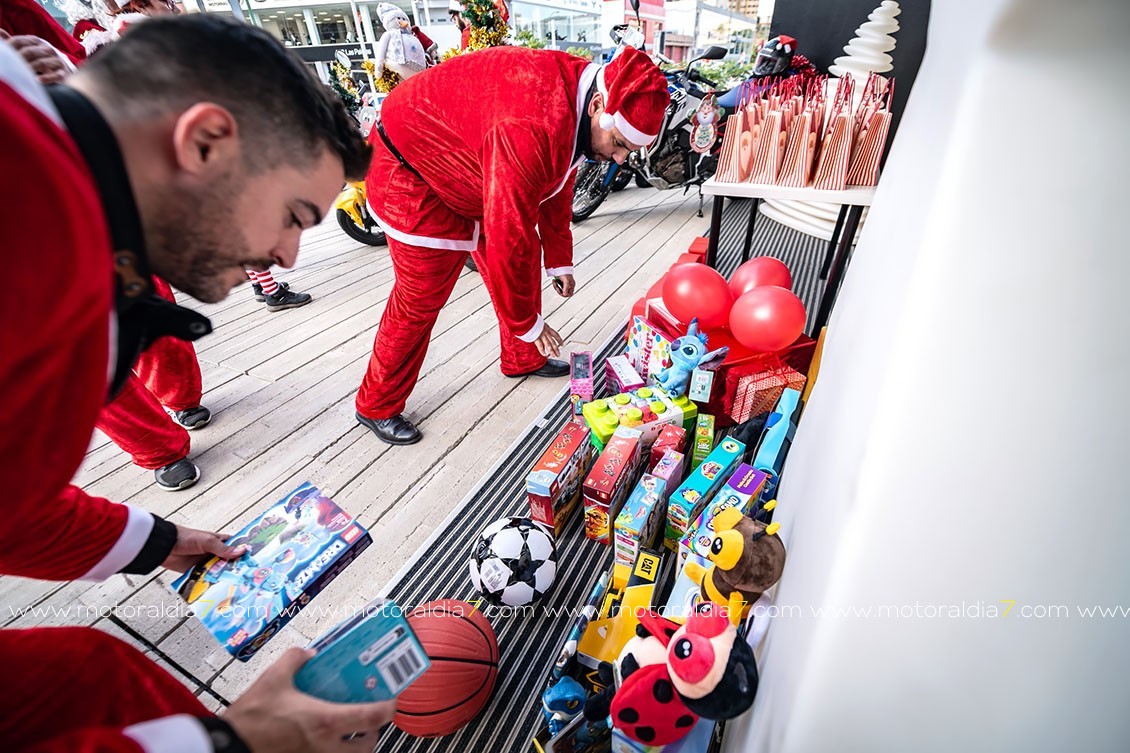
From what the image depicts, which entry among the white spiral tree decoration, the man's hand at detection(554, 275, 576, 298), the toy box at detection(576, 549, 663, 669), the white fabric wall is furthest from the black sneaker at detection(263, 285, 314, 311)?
the white fabric wall

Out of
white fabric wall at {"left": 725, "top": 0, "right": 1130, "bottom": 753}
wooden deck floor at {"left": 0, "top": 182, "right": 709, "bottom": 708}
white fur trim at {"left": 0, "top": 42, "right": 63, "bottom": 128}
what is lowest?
wooden deck floor at {"left": 0, "top": 182, "right": 709, "bottom": 708}

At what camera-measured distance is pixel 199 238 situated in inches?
19.4

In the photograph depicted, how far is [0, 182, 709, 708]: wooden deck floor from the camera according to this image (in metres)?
1.24

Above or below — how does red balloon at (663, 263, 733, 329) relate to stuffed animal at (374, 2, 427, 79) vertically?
below

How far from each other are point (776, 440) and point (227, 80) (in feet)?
4.52

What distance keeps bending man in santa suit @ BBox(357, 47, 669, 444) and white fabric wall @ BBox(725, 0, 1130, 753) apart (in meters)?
0.96

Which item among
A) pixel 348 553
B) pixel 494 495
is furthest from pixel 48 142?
pixel 494 495

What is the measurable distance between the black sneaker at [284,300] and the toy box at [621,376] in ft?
6.82

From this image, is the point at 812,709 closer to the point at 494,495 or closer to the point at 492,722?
the point at 492,722

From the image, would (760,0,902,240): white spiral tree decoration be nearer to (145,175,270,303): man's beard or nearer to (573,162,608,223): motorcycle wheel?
(573,162,608,223): motorcycle wheel

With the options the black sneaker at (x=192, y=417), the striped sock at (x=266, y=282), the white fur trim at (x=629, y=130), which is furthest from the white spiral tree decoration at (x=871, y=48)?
the striped sock at (x=266, y=282)

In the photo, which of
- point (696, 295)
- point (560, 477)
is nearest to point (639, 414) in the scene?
point (560, 477)

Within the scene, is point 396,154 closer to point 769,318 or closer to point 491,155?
point 491,155

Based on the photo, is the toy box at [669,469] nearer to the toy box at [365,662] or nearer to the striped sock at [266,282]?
the toy box at [365,662]
